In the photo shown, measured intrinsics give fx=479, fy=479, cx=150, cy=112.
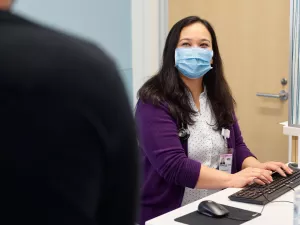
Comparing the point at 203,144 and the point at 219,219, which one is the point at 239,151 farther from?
the point at 219,219

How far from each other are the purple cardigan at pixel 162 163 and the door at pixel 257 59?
4.45ft

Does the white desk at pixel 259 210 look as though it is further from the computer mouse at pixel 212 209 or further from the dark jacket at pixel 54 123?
the dark jacket at pixel 54 123

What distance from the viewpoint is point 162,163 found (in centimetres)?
179

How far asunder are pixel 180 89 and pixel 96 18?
108 centimetres

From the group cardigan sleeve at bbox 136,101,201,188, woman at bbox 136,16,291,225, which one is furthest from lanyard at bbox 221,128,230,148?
cardigan sleeve at bbox 136,101,201,188

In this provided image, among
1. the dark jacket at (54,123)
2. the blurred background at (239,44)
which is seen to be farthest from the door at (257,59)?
the dark jacket at (54,123)

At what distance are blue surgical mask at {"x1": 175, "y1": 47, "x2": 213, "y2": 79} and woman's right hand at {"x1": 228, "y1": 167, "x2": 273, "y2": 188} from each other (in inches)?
19.5

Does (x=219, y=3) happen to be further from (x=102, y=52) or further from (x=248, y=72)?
(x=102, y=52)

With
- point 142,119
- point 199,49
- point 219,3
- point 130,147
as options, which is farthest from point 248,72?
point 130,147

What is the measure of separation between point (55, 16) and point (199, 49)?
37.0 inches

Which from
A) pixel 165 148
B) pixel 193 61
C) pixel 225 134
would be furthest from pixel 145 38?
pixel 165 148

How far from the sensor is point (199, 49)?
2.02 meters

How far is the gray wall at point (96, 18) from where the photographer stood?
8.20ft

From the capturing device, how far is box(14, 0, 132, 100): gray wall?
8.20 feet
